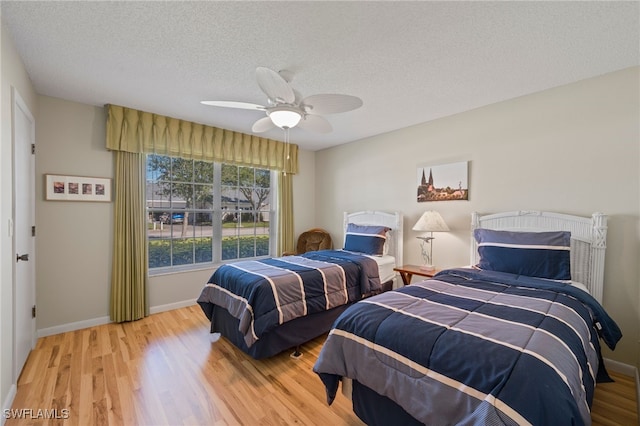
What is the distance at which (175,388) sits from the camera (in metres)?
2.04

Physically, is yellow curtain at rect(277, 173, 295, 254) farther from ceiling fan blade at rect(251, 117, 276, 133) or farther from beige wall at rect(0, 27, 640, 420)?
ceiling fan blade at rect(251, 117, 276, 133)

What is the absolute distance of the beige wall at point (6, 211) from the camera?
172 cm

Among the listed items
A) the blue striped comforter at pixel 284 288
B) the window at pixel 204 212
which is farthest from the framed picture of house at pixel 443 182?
the window at pixel 204 212

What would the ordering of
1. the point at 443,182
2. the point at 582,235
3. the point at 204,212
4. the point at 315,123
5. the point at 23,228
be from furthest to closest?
the point at 204,212, the point at 443,182, the point at 315,123, the point at 582,235, the point at 23,228

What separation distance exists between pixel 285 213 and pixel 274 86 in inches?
118

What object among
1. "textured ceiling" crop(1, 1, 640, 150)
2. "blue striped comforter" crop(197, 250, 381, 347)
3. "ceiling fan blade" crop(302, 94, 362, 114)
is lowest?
"blue striped comforter" crop(197, 250, 381, 347)

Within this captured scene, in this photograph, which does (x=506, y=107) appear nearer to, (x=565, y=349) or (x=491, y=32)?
(x=491, y=32)

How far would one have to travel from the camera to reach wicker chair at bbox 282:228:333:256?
481 centimetres

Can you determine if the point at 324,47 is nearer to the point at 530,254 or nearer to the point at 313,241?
the point at 530,254

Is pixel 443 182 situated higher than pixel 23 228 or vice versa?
pixel 443 182

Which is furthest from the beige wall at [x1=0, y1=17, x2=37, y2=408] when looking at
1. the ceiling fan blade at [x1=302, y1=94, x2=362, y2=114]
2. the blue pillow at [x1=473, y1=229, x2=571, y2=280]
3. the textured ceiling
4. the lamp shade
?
the blue pillow at [x1=473, y1=229, x2=571, y2=280]

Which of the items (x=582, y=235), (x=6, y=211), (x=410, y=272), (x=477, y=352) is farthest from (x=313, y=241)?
(x=477, y=352)

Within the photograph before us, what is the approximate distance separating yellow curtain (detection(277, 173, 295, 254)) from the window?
21 centimetres

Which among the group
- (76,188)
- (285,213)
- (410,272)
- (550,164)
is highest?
(550,164)
